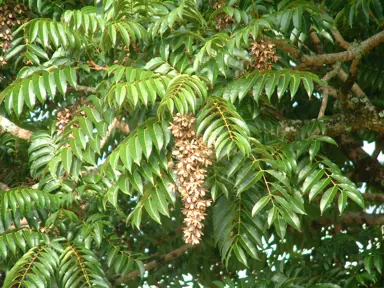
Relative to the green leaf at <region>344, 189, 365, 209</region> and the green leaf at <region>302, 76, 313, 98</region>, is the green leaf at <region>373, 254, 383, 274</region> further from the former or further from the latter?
the green leaf at <region>302, 76, 313, 98</region>

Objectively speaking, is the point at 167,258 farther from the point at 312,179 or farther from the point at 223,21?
the point at 312,179

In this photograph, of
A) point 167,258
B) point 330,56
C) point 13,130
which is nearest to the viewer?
point 330,56

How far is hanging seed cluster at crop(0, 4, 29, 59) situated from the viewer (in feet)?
14.0

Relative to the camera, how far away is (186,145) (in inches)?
124

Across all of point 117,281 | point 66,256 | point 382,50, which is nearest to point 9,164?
point 117,281

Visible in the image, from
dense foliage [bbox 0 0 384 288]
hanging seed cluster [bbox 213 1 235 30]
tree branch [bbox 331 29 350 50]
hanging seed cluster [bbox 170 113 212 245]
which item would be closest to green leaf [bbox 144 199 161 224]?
dense foliage [bbox 0 0 384 288]

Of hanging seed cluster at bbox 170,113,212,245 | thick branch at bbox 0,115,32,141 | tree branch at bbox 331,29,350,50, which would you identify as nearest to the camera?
hanging seed cluster at bbox 170,113,212,245

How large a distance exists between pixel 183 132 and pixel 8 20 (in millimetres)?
1683

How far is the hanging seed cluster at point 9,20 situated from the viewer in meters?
4.25

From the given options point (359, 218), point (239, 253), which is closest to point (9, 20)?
point (239, 253)

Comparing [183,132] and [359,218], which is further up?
[183,132]

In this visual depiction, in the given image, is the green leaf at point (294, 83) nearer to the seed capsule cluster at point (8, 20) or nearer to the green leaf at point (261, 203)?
the green leaf at point (261, 203)

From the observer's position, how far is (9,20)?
443cm

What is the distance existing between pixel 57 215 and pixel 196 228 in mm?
1071
